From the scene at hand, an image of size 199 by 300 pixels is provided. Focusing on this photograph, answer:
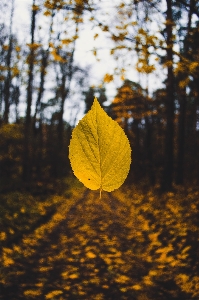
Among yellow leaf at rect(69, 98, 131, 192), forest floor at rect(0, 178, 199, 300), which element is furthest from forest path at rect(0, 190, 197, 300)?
yellow leaf at rect(69, 98, 131, 192)

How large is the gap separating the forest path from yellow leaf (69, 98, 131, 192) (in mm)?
4230

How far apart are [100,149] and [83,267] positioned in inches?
200

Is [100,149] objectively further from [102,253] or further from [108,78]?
[102,253]

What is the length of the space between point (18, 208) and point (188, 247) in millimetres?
5038

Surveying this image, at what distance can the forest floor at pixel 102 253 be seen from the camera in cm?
405

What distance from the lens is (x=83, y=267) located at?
4.81 metres

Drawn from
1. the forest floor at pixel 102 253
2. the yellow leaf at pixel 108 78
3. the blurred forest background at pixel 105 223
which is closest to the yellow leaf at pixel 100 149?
the blurred forest background at pixel 105 223

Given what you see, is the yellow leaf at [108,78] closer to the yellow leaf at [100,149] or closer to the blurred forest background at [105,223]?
the blurred forest background at [105,223]

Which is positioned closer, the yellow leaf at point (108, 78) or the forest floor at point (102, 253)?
the forest floor at point (102, 253)

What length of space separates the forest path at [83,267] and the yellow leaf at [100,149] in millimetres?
4230

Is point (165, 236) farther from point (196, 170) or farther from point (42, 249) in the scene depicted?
point (196, 170)

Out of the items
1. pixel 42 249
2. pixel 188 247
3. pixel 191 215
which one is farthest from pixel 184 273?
pixel 42 249

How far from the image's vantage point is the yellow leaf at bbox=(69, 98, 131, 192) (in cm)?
19

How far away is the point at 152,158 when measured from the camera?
14.6 meters
